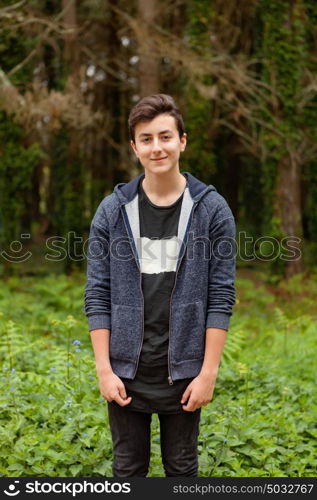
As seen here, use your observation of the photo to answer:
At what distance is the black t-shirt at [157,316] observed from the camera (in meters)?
3.30

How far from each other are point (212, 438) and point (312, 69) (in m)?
14.3

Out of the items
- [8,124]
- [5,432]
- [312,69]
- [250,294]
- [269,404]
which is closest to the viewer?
[5,432]

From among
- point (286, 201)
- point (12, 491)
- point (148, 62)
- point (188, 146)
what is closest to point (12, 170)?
point (148, 62)

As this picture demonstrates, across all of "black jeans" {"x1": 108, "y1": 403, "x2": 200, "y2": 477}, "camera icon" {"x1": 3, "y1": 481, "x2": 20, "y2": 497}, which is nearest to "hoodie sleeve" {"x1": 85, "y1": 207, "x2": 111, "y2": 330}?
"black jeans" {"x1": 108, "y1": 403, "x2": 200, "y2": 477}

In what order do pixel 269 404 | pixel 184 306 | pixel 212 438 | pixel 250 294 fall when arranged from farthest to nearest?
1. pixel 250 294
2. pixel 269 404
3. pixel 212 438
4. pixel 184 306

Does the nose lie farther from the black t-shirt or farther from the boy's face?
the black t-shirt

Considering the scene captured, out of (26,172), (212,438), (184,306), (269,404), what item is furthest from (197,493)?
(26,172)

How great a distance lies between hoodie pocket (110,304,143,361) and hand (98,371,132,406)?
11 centimetres

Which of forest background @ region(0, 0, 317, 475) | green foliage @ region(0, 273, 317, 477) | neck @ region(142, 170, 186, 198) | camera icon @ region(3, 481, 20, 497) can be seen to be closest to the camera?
neck @ region(142, 170, 186, 198)

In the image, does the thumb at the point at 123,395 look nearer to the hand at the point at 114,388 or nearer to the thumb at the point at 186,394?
the hand at the point at 114,388

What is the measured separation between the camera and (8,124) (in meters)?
15.3

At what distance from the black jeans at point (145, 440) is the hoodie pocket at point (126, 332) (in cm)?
32

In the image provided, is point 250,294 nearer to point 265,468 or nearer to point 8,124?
point 8,124

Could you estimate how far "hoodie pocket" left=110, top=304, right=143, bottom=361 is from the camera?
10.8 feet
